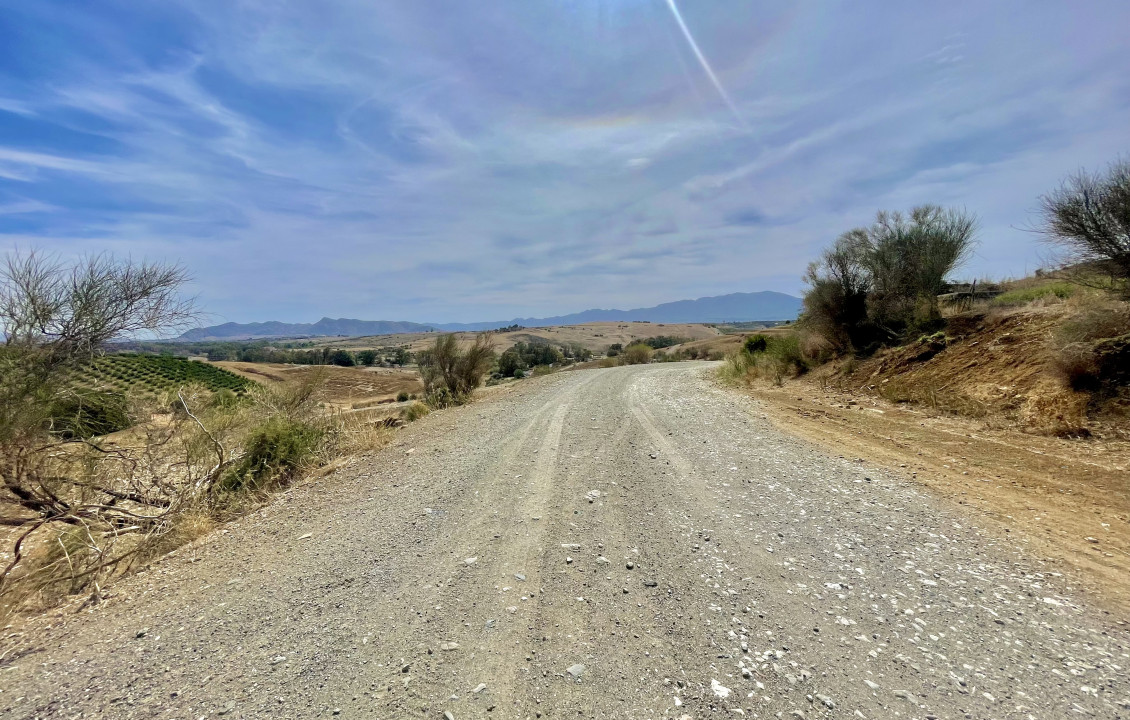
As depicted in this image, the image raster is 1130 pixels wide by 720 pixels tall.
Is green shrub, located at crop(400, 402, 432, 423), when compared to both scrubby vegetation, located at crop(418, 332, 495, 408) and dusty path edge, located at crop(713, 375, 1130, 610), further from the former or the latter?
dusty path edge, located at crop(713, 375, 1130, 610)

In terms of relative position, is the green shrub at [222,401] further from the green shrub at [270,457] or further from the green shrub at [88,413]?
the green shrub at [88,413]

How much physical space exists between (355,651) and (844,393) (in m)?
13.2

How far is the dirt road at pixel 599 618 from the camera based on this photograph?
8.09 feet

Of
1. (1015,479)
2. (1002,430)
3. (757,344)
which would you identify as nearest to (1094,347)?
(1002,430)

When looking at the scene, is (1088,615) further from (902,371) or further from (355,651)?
(902,371)

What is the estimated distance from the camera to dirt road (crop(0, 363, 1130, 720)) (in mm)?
2467

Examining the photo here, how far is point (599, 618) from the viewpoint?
10.3 ft

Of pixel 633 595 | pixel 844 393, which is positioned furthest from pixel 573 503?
pixel 844 393

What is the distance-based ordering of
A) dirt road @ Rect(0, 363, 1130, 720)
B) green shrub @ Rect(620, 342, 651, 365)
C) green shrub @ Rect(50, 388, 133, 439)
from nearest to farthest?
dirt road @ Rect(0, 363, 1130, 720), green shrub @ Rect(50, 388, 133, 439), green shrub @ Rect(620, 342, 651, 365)

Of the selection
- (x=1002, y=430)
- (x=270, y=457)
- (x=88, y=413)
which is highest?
(x=88, y=413)

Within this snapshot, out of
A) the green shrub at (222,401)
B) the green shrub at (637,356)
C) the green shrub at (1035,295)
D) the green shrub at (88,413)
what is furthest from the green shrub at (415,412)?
the green shrub at (637,356)

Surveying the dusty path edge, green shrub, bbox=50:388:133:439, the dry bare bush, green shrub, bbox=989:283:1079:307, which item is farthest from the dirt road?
green shrub, bbox=989:283:1079:307

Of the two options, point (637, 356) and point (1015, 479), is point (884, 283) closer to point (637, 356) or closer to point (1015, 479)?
point (1015, 479)

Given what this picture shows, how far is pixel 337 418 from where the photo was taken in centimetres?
956
